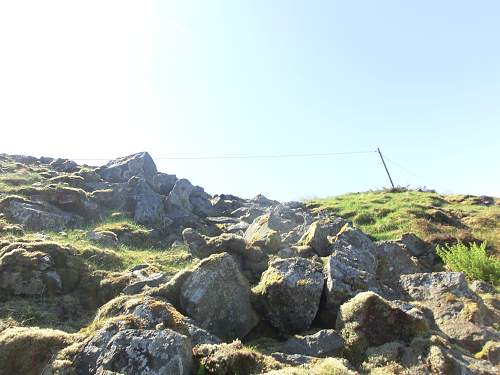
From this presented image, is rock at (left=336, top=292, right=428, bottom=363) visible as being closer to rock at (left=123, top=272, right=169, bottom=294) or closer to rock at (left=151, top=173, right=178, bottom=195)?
rock at (left=123, top=272, right=169, bottom=294)

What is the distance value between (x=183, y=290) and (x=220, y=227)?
17.9 metres

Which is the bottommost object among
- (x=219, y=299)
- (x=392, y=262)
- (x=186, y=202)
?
(x=186, y=202)

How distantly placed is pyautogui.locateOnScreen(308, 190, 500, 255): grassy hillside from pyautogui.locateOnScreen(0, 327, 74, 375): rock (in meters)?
23.0

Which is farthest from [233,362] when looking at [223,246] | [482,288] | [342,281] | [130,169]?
[130,169]

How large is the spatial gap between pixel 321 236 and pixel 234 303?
7825mm

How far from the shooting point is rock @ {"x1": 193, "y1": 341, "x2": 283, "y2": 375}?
8.36m

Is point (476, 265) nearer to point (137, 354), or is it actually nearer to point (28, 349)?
point (137, 354)

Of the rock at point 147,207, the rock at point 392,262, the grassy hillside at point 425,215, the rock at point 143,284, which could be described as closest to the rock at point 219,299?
the rock at point 143,284

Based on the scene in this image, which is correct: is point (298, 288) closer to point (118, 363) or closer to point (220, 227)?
point (118, 363)

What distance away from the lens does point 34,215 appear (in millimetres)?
25641

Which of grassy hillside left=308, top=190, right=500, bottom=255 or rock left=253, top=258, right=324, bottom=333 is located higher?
rock left=253, top=258, right=324, bottom=333

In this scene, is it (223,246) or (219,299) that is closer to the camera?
(219,299)

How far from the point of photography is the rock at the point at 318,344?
1022 centimetres

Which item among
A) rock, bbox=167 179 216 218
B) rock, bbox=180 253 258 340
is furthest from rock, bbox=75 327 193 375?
rock, bbox=167 179 216 218
